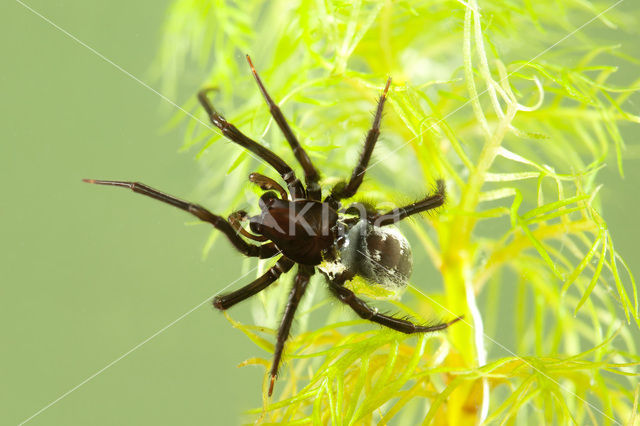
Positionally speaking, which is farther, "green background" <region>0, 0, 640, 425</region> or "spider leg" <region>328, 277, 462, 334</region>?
"green background" <region>0, 0, 640, 425</region>

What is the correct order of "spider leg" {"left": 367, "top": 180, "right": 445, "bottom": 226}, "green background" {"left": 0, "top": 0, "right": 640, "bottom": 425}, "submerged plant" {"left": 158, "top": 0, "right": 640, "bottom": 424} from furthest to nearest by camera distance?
"green background" {"left": 0, "top": 0, "right": 640, "bottom": 425}, "spider leg" {"left": 367, "top": 180, "right": 445, "bottom": 226}, "submerged plant" {"left": 158, "top": 0, "right": 640, "bottom": 424}

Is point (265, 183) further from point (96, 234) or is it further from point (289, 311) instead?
point (96, 234)

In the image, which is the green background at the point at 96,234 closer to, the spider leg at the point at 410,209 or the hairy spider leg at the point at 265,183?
the hairy spider leg at the point at 265,183

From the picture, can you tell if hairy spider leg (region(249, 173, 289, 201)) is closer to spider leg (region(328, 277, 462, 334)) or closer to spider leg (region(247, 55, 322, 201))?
spider leg (region(247, 55, 322, 201))

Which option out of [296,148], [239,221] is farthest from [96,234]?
[296,148]

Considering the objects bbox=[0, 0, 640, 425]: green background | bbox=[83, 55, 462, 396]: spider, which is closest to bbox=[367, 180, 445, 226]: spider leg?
bbox=[83, 55, 462, 396]: spider

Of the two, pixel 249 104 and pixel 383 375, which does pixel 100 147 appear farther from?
pixel 383 375

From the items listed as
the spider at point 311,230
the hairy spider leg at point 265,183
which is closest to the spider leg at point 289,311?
the spider at point 311,230
